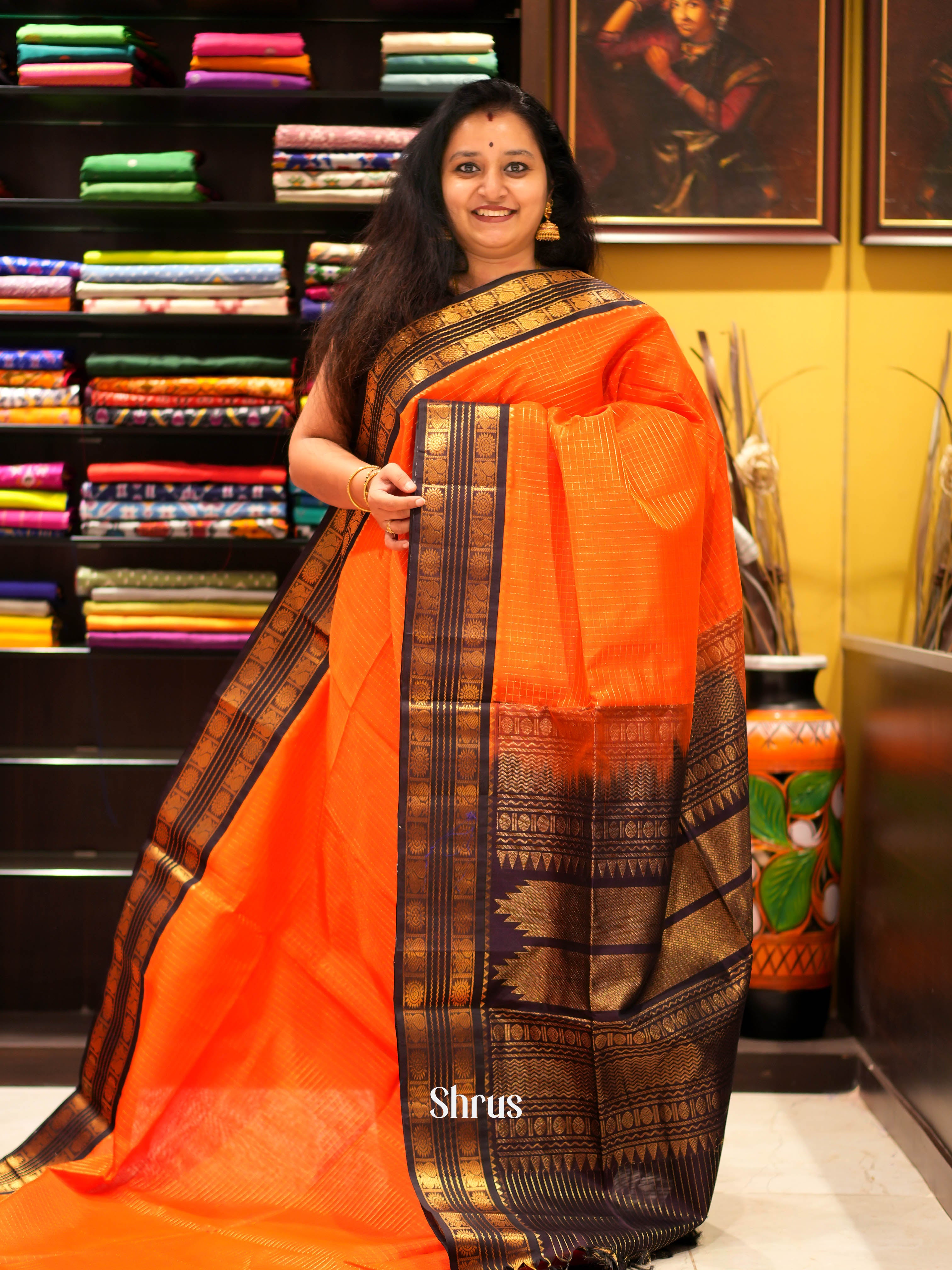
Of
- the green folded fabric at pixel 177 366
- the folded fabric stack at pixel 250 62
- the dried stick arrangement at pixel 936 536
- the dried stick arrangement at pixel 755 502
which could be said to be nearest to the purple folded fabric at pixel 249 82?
the folded fabric stack at pixel 250 62

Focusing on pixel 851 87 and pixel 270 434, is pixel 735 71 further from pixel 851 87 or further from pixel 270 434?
pixel 270 434

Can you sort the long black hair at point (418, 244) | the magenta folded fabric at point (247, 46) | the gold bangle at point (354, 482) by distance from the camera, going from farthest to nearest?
the magenta folded fabric at point (247, 46), the long black hair at point (418, 244), the gold bangle at point (354, 482)

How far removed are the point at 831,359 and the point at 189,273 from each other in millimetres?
1471

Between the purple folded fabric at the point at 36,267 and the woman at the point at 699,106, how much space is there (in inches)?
50.7

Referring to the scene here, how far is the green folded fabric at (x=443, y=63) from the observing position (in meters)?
2.59

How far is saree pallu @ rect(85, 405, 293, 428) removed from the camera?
2674mm

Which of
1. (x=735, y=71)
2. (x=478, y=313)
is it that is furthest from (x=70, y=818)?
(x=735, y=71)

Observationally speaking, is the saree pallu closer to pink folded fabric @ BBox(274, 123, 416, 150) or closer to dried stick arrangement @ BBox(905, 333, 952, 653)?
pink folded fabric @ BBox(274, 123, 416, 150)

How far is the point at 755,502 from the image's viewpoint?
2.74m

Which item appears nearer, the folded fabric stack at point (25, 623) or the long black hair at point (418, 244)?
the long black hair at point (418, 244)

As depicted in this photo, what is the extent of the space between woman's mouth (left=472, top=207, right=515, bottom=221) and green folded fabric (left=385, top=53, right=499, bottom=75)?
83 cm

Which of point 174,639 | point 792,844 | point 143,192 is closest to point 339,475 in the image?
point 174,639

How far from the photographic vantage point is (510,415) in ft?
5.76

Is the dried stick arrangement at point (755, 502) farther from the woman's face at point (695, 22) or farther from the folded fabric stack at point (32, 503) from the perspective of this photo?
the folded fabric stack at point (32, 503)
